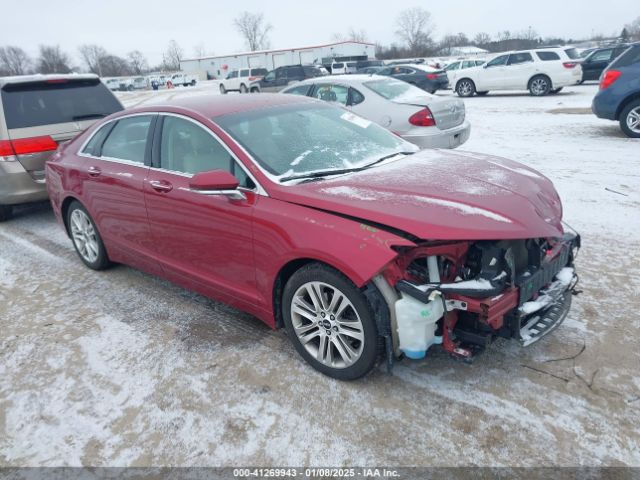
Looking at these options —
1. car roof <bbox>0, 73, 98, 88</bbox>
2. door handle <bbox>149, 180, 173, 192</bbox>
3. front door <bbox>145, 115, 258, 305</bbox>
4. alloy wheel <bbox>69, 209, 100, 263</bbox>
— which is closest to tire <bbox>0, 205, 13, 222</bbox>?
car roof <bbox>0, 73, 98, 88</bbox>

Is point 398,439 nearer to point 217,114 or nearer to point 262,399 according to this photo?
point 262,399

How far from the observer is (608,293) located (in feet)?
11.9

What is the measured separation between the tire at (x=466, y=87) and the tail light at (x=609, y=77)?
11.1m

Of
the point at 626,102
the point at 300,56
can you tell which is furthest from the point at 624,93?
the point at 300,56

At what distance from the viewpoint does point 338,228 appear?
2576 millimetres

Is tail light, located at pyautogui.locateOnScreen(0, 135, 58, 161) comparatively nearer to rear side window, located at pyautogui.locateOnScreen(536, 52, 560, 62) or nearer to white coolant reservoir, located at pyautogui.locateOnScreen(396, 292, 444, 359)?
white coolant reservoir, located at pyautogui.locateOnScreen(396, 292, 444, 359)

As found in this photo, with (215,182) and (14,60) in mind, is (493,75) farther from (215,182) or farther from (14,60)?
(14,60)

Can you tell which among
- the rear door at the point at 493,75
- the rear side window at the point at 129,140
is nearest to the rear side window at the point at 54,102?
the rear side window at the point at 129,140

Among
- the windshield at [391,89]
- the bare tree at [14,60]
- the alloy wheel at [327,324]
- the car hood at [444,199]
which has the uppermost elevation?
the bare tree at [14,60]

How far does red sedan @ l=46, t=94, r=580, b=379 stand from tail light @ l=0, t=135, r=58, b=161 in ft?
8.06

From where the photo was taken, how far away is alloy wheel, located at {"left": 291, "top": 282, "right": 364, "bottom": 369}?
106 inches

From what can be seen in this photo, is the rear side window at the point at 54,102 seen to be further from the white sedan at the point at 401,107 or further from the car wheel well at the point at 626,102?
the car wheel well at the point at 626,102

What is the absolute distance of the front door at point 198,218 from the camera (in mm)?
3076

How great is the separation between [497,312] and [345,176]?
125 centimetres
